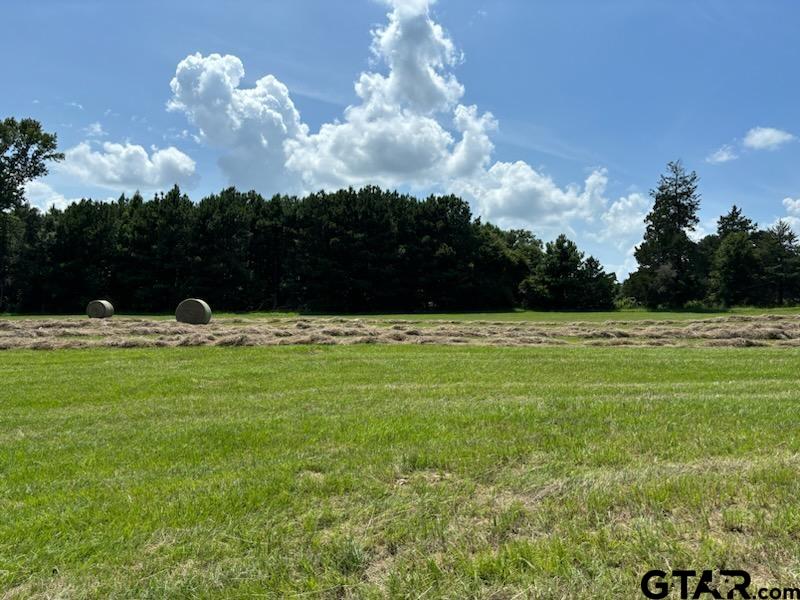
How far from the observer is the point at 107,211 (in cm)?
6638

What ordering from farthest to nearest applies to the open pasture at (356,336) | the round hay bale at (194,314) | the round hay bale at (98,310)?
the round hay bale at (98,310) → the round hay bale at (194,314) → the open pasture at (356,336)

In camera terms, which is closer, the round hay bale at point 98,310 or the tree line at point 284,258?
the round hay bale at point 98,310

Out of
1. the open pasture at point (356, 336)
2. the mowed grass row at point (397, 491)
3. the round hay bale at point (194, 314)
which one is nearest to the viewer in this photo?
the mowed grass row at point (397, 491)

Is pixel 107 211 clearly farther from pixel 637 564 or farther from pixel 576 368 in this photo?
pixel 637 564

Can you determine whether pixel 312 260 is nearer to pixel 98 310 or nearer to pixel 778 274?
pixel 98 310

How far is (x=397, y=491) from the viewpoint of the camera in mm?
5152

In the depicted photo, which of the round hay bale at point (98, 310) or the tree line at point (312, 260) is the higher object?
the tree line at point (312, 260)

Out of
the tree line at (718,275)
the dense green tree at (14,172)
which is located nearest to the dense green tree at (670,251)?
the tree line at (718,275)

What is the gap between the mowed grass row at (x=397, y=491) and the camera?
3686 mm

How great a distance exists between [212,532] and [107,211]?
2824 inches

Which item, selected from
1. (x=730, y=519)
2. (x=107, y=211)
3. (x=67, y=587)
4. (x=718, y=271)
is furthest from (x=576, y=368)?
(x=718, y=271)

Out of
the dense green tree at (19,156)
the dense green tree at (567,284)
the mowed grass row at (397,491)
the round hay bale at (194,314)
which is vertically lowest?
the mowed grass row at (397,491)

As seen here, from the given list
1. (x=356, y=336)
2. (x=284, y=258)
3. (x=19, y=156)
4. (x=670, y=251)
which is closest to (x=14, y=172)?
(x=19, y=156)

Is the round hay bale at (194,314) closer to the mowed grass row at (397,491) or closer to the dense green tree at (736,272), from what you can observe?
the mowed grass row at (397,491)
